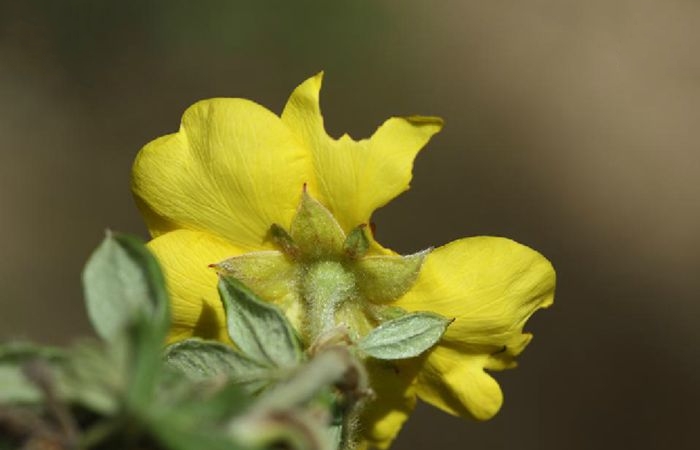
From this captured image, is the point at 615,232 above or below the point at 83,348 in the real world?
below

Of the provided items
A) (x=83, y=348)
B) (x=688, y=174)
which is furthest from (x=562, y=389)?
(x=83, y=348)

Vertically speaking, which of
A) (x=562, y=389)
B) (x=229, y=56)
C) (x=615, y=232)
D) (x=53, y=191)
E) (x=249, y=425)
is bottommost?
(x=562, y=389)

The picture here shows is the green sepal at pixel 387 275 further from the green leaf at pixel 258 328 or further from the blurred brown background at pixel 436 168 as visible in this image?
the blurred brown background at pixel 436 168

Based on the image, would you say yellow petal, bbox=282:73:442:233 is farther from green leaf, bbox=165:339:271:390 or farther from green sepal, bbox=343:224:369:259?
green leaf, bbox=165:339:271:390

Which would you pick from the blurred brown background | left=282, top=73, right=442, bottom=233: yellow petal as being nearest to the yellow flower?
left=282, top=73, right=442, bottom=233: yellow petal

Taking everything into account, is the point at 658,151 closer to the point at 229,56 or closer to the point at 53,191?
the point at 229,56

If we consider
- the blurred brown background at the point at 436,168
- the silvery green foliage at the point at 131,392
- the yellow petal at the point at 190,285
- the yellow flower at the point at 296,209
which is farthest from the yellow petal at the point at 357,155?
the blurred brown background at the point at 436,168

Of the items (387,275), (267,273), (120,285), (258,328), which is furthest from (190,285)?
(120,285)

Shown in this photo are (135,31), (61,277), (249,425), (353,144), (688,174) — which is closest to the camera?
(249,425)
